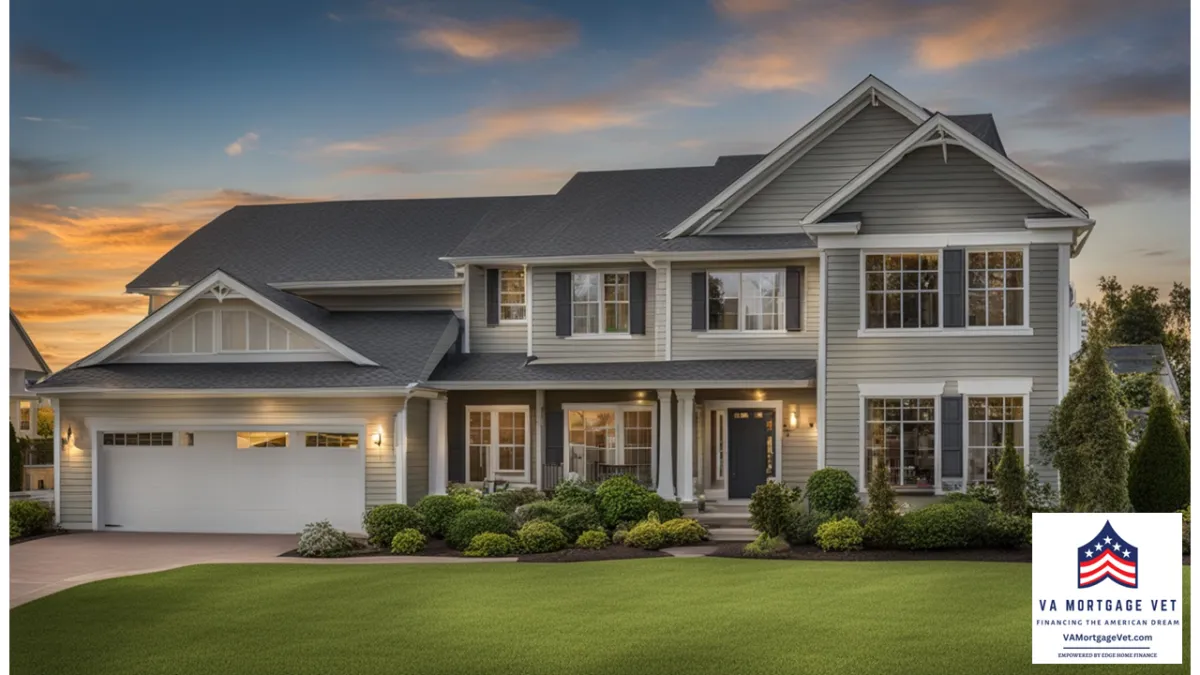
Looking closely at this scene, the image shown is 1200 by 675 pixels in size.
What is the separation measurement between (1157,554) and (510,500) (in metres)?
11.2

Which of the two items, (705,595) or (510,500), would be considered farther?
Answer: (510,500)

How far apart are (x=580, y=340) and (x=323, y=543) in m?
6.83

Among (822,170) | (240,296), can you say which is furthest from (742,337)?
(240,296)

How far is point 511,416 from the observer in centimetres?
2506

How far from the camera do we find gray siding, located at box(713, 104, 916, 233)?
23312 millimetres

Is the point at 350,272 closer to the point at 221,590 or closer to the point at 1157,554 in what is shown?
the point at 221,590

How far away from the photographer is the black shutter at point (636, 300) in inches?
970

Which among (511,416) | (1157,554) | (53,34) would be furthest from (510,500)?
(1157,554)

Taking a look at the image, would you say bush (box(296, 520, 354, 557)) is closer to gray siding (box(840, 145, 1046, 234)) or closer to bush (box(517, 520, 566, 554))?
bush (box(517, 520, 566, 554))

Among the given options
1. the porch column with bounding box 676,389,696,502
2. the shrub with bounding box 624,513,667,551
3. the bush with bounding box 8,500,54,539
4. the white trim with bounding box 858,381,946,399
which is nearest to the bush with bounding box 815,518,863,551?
the shrub with bounding box 624,513,667,551

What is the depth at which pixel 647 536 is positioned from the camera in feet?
64.6

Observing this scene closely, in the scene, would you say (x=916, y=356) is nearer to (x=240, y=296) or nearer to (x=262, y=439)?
(x=262, y=439)

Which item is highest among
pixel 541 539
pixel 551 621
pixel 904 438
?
pixel 904 438

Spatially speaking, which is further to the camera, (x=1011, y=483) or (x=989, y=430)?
(x=989, y=430)
